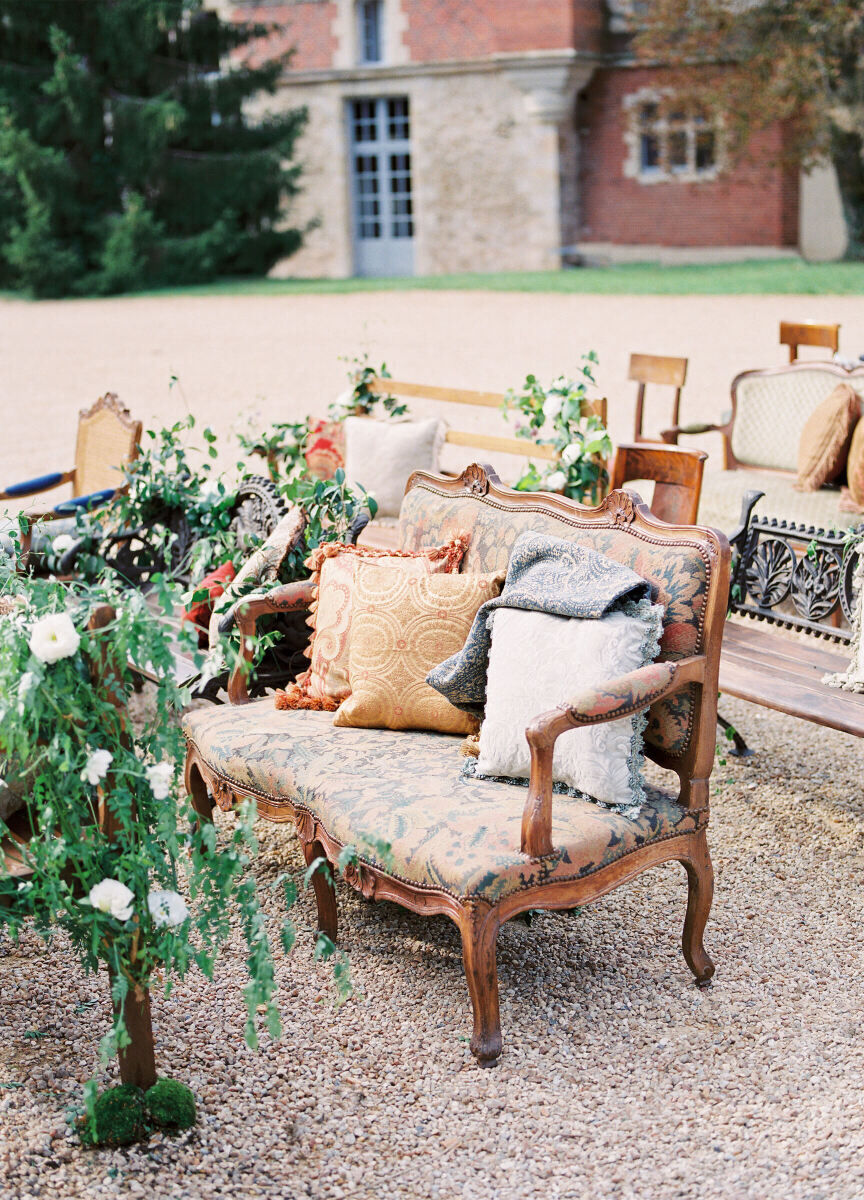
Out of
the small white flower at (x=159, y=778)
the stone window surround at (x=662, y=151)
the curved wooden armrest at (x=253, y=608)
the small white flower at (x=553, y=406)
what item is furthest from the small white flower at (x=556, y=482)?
the stone window surround at (x=662, y=151)

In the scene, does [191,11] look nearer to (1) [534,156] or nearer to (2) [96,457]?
(1) [534,156]

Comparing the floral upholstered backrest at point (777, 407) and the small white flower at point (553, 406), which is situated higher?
the small white flower at point (553, 406)

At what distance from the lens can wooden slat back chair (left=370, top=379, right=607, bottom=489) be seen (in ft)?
16.7

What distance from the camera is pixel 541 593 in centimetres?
290

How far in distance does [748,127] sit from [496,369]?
923 cm

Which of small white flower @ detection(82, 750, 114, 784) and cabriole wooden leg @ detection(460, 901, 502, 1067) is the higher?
small white flower @ detection(82, 750, 114, 784)

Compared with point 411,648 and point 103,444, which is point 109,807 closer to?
point 411,648

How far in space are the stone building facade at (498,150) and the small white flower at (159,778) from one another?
64.2 ft

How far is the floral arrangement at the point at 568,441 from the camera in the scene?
15.3ft

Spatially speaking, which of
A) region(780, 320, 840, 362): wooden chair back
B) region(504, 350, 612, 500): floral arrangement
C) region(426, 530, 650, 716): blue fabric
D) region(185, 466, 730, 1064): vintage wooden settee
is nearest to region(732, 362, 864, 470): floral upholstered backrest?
region(780, 320, 840, 362): wooden chair back

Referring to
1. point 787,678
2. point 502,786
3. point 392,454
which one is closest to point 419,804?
point 502,786

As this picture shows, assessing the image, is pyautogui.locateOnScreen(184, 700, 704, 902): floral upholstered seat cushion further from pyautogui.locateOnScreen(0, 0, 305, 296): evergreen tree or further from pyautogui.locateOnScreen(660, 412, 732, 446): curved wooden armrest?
pyautogui.locateOnScreen(0, 0, 305, 296): evergreen tree

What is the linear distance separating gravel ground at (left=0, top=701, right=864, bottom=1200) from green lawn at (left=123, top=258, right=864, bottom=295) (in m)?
12.8

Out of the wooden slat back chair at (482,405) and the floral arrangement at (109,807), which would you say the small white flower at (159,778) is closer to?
the floral arrangement at (109,807)
